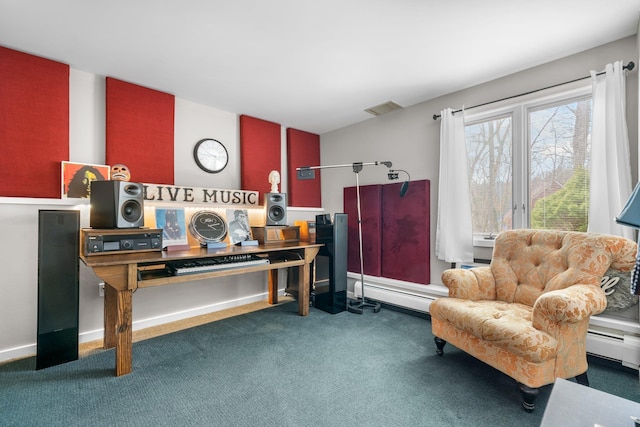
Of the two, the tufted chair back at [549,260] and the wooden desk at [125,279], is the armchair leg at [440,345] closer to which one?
the tufted chair back at [549,260]

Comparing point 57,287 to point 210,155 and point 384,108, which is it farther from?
point 384,108

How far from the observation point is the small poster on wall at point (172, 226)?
269 centimetres

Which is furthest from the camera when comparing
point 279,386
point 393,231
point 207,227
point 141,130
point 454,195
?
point 393,231

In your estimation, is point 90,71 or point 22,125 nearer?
point 22,125

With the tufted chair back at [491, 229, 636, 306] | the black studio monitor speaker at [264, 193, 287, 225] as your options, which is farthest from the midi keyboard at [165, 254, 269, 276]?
the tufted chair back at [491, 229, 636, 306]

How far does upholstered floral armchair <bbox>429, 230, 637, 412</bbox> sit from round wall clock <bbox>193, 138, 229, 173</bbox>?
2.61m

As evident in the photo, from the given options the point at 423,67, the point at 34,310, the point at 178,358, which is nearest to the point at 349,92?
the point at 423,67

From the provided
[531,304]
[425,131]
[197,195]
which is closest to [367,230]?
[425,131]

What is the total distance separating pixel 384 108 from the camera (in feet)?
11.0

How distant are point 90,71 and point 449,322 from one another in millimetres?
3502

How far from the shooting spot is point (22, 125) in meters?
2.19

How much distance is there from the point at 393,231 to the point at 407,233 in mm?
184

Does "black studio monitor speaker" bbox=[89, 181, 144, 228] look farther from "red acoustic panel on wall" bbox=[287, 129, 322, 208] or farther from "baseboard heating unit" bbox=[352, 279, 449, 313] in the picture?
"baseboard heating unit" bbox=[352, 279, 449, 313]

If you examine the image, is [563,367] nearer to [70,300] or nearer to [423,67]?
[423,67]
